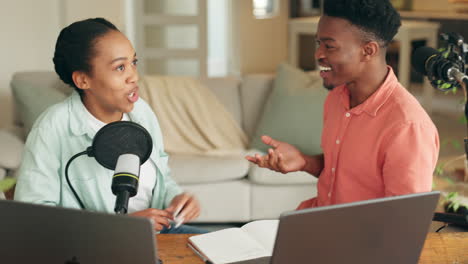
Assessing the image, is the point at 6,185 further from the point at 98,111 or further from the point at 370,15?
the point at 370,15

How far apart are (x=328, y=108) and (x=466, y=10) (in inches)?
199

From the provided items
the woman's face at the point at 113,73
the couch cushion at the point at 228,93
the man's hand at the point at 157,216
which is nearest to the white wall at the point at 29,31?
the couch cushion at the point at 228,93

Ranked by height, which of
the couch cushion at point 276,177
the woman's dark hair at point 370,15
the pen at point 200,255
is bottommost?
the couch cushion at point 276,177

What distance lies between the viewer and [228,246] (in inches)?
55.3

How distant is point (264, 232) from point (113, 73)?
53 cm

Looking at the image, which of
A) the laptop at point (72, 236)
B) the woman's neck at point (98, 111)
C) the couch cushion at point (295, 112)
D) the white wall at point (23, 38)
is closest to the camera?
the laptop at point (72, 236)

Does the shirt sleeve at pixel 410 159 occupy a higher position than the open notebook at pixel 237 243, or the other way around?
the shirt sleeve at pixel 410 159

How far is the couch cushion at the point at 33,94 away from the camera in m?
3.15

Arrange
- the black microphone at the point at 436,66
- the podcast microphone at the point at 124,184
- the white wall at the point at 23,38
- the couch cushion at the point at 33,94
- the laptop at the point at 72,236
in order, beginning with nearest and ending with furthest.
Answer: the laptop at the point at 72,236, the podcast microphone at the point at 124,184, the black microphone at the point at 436,66, the couch cushion at the point at 33,94, the white wall at the point at 23,38

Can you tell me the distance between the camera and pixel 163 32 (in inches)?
233

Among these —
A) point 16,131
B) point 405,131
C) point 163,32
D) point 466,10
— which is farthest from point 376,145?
point 466,10

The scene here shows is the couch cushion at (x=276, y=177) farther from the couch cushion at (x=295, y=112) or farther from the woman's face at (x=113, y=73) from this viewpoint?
the woman's face at (x=113, y=73)

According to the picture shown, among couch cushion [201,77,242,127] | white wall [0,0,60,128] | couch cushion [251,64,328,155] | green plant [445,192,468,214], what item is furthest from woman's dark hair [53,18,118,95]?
white wall [0,0,60,128]

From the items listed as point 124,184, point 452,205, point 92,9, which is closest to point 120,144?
point 124,184
